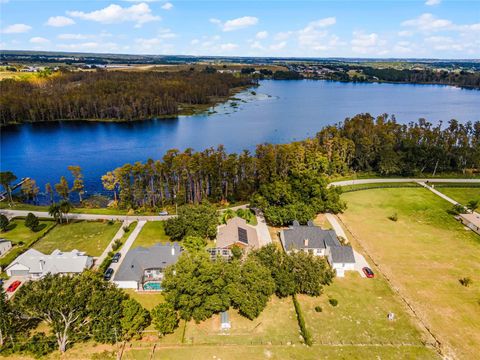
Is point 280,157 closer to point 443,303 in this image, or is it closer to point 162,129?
point 443,303

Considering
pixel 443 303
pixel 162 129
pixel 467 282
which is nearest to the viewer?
pixel 443 303

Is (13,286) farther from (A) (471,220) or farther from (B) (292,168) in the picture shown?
(A) (471,220)

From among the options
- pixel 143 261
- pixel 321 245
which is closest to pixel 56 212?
pixel 143 261

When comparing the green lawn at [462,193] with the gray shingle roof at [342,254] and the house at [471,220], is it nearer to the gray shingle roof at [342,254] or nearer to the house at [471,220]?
the house at [471,220]

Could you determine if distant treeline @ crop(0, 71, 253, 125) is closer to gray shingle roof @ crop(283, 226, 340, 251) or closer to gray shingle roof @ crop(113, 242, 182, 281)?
gray shingle roof @ crop(113, 242, 182, 281)

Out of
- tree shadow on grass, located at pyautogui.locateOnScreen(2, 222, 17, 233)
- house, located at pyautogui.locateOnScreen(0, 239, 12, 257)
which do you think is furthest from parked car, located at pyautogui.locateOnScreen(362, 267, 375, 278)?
tree shadow on grass, located at pyautogui.locateOnScreen(2, 222, 17, 233)

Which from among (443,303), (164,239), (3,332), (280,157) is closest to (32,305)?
(3,332)
